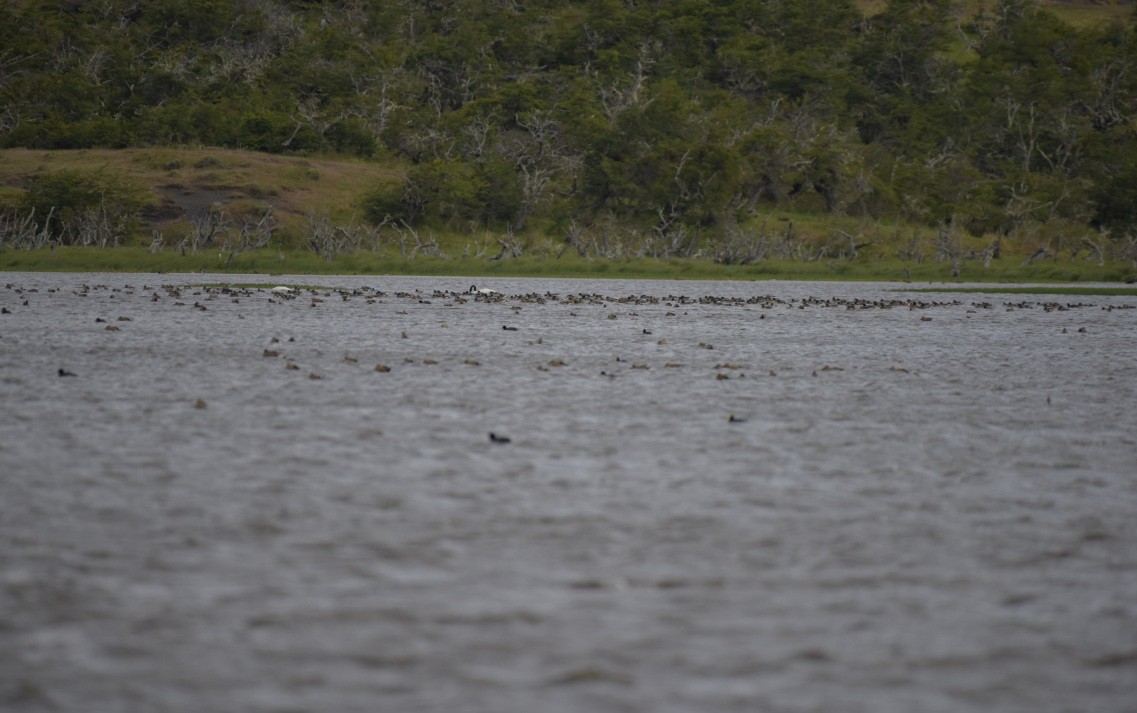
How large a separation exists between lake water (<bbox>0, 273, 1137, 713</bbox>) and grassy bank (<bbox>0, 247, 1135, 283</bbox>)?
4192 cm

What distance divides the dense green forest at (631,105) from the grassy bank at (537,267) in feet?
15.2

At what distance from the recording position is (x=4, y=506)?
7699mm

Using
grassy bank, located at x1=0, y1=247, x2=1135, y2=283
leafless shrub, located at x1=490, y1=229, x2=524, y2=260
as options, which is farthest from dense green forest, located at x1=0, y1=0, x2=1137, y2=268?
leafless shrub, located at x1=490, y1=229, x2=524, y2=260

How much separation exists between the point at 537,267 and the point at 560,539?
51.8 m

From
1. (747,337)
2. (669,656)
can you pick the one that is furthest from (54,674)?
(747,337)

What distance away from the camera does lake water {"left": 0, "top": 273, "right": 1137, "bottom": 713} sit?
16.5 feet

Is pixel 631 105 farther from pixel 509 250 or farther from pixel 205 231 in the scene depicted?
pixel 205 231

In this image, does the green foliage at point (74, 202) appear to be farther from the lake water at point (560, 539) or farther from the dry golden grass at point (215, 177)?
the lake water at point (560, 539)

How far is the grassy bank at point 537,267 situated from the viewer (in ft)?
184

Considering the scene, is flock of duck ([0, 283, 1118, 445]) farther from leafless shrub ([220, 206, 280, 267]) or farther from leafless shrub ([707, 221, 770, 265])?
leafless shrub ([707, 221, 770, 265])

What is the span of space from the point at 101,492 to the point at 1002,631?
17.1 feet

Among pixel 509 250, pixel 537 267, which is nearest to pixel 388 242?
pixel 509 250

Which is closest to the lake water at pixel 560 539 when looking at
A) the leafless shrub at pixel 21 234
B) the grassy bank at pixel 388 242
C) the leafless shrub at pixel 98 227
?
the grassy bank at pixel 388 242

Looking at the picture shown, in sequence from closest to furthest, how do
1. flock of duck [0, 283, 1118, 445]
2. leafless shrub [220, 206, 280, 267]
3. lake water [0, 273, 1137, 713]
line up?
lake water [0, 273, 1137, 713], flock of duck [0, 283, 1118, 445], leafless shrub [220, 206, 280, 267]
